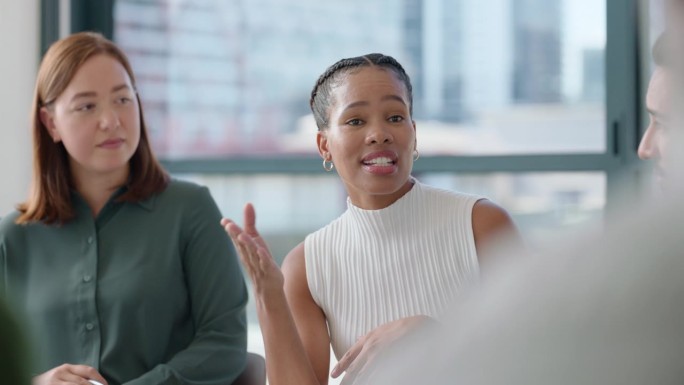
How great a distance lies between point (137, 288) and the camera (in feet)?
7.38

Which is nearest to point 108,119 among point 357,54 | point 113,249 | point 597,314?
point 113,249

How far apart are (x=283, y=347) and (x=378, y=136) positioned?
487 mm

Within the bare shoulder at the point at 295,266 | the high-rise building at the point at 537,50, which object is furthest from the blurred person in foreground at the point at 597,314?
the high-rise building at the point at 537,50

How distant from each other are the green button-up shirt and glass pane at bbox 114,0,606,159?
141cm

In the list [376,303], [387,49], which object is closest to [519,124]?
[387,49]

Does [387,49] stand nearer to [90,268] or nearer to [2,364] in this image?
[90,268]

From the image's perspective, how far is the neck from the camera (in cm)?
240

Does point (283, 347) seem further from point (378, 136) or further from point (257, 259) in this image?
point (378, 136)

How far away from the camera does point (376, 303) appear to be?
79.2 inches

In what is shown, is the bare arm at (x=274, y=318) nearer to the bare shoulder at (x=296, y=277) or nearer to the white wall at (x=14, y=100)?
the bare shoulder at (x=296, y=277)

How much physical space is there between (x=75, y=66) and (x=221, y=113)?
1.54 meters

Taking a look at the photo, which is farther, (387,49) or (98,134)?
(387,49)

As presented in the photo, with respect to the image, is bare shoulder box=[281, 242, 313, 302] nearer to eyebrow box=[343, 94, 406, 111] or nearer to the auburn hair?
eyebrow box=[343, 94, 406, 111]

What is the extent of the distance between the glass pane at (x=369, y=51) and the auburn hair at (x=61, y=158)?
4.45 ft
